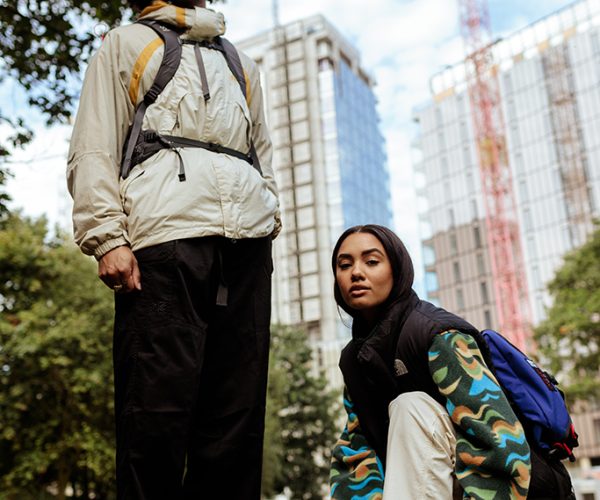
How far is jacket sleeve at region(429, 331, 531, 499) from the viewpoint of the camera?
214cm

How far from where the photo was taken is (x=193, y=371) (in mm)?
2227

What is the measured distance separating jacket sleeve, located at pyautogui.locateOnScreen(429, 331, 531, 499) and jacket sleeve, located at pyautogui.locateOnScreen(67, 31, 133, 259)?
1.10 meters

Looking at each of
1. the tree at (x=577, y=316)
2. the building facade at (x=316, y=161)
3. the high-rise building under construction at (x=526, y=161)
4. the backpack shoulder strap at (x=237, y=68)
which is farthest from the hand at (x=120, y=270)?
the building facade at (x=316, y=161)

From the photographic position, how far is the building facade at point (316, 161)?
7400 centimetres

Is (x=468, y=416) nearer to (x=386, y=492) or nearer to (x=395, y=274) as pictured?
(x=386, y=492)

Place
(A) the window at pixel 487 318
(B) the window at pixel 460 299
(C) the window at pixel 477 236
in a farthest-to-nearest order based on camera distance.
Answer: (C) the window at pixel 477 236
(B) the window at pixel 460 299
(A) the window at pixel 487 318

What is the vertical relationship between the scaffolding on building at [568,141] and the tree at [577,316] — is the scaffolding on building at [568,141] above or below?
above

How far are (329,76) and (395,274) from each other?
80.4m

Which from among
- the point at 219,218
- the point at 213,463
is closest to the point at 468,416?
the point at 213,463

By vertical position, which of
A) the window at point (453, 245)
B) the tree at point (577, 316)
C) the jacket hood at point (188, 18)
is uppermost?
the window at point (453, 245)

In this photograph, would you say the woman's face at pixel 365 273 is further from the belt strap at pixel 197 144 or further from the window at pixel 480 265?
the window at pixel 480 265

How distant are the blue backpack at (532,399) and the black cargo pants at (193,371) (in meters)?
0.80

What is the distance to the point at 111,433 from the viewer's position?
1928 cm

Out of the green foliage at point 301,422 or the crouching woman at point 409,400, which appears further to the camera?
the green foliage at point 301,422
